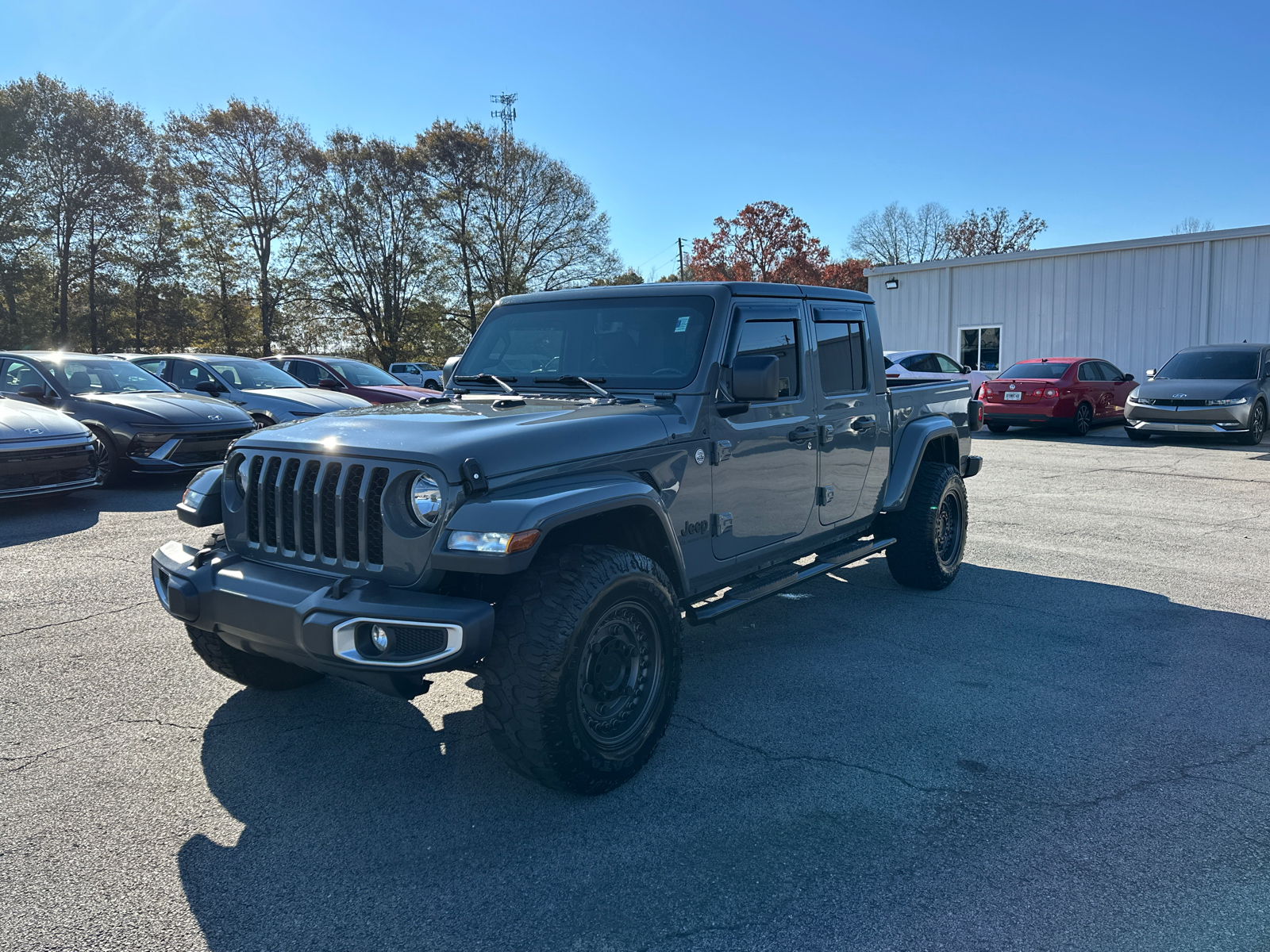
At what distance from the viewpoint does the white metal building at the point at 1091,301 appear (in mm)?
21828

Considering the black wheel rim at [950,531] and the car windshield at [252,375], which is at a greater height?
the car windshield at [252,375]

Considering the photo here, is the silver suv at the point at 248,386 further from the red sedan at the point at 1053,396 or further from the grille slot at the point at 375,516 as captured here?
the red sedan at the point at 1053,396

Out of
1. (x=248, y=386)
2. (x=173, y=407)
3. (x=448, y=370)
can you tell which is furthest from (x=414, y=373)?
(x=448, y=370)

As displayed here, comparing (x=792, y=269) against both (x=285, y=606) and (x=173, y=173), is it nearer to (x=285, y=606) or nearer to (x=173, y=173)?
(x=173, y=173)

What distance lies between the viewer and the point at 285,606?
9.84 ft

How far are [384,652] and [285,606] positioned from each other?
41 cm

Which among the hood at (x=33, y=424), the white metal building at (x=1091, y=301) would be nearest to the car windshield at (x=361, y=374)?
the hood at (x=33, y=424)

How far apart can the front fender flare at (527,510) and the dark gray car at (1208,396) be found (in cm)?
1545

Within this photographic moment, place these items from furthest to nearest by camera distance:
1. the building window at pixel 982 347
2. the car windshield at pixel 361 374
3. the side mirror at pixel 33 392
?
the building window at pixel 982 347, the car windshield at pixel 361 374, the side mirror at pixel 33 392

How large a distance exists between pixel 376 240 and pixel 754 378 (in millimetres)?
38761

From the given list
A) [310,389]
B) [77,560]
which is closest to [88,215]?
[310,389]

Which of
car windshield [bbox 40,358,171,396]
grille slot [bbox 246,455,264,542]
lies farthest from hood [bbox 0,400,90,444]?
grille slot [bbox 246,455,264,542]

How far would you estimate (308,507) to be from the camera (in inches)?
131

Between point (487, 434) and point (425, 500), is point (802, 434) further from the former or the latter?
point (425, 500)
